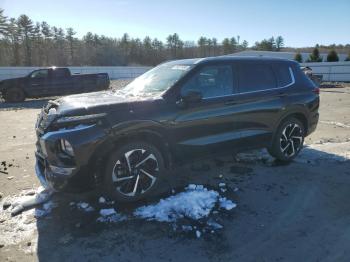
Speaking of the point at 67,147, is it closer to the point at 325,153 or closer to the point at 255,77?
the point at 255,77

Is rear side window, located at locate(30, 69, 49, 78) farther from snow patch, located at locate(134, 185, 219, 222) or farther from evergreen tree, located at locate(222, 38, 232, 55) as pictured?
evergreen tree, located at locate(222, 38, 232, 55)

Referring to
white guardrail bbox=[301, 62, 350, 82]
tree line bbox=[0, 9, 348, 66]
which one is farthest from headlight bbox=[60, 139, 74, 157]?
tree line bbox=[0, 9, 348, 66]

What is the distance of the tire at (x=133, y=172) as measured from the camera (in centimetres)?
444

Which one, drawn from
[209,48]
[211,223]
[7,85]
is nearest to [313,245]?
[211,223]

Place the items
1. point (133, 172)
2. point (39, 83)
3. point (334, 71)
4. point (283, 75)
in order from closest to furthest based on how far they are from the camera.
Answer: point (133, 172)
point (283, 75)
point (39, 83)
point (334, 71)

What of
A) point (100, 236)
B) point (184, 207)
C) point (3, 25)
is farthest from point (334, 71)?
point (3, 25)

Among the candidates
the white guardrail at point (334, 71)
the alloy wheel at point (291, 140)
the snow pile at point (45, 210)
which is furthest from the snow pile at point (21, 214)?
the white guardrail at point (334, 71)

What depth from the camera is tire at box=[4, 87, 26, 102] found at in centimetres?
1859

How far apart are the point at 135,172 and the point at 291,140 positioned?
328 cm

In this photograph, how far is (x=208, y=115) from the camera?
5141 millimetres

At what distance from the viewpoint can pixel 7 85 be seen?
60.7ft

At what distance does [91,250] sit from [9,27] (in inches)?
2503

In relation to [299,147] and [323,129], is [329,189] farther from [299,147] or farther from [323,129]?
[323,129]

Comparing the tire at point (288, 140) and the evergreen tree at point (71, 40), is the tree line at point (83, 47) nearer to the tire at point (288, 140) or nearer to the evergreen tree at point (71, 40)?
the evergreen tree at point (71, 40)
